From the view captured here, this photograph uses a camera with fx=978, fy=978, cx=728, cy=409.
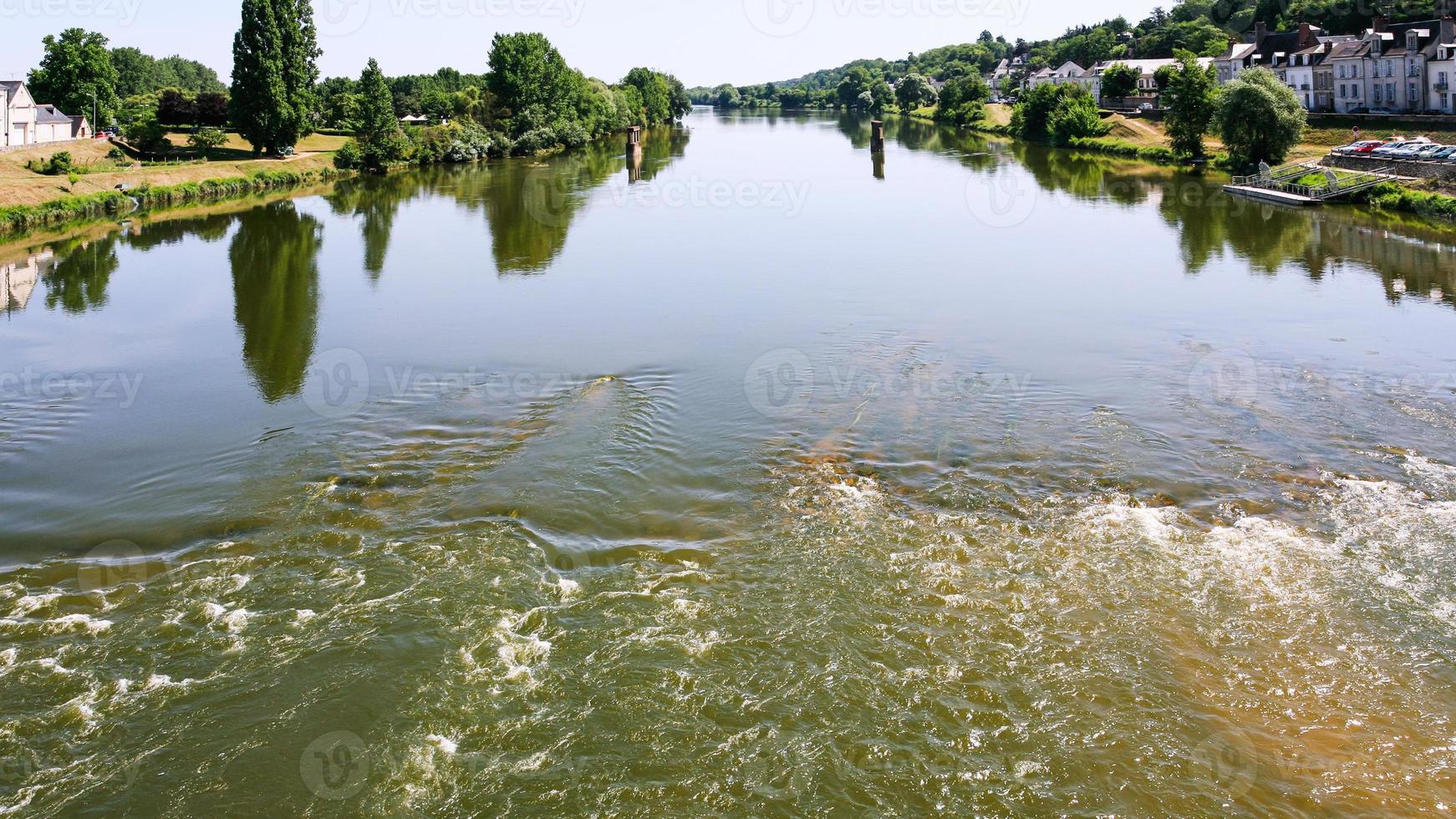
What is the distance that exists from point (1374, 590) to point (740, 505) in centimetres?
723

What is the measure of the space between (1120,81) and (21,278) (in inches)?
3408

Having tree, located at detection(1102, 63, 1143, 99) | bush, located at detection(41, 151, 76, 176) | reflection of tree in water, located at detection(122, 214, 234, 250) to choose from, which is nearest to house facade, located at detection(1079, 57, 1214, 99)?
tree, located at detection(1102, 63, 1143, 99)

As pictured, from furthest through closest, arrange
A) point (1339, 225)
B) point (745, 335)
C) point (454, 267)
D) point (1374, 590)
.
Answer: point (1339, 225)
point (454, 267)
point (745, 335)
point (1374, 590)

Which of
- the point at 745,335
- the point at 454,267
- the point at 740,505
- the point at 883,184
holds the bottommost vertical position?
the point at 740,505

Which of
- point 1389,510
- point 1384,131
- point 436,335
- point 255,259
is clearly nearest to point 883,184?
point 1384,131

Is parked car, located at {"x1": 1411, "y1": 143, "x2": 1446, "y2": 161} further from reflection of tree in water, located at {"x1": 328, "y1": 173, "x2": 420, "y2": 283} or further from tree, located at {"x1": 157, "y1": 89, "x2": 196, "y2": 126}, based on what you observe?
tree, located at {"x1": 157, "y1": 89, "x2": 196, "y2": 126}

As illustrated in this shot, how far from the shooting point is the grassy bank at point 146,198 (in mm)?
39219

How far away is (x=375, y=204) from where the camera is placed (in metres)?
48.7

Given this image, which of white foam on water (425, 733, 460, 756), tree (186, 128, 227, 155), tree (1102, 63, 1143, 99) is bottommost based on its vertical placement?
white foam on water (425, 733, 460, 756)

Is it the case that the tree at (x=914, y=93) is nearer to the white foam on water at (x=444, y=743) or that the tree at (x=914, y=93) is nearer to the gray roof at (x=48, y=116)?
the gray roof at (x=48, y=116)

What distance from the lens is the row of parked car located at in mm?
40062

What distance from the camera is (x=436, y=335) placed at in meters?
22.4

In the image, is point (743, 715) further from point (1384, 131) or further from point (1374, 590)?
point (1384, 131)

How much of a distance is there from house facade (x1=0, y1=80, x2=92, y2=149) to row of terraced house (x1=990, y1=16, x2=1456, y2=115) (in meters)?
65.0
